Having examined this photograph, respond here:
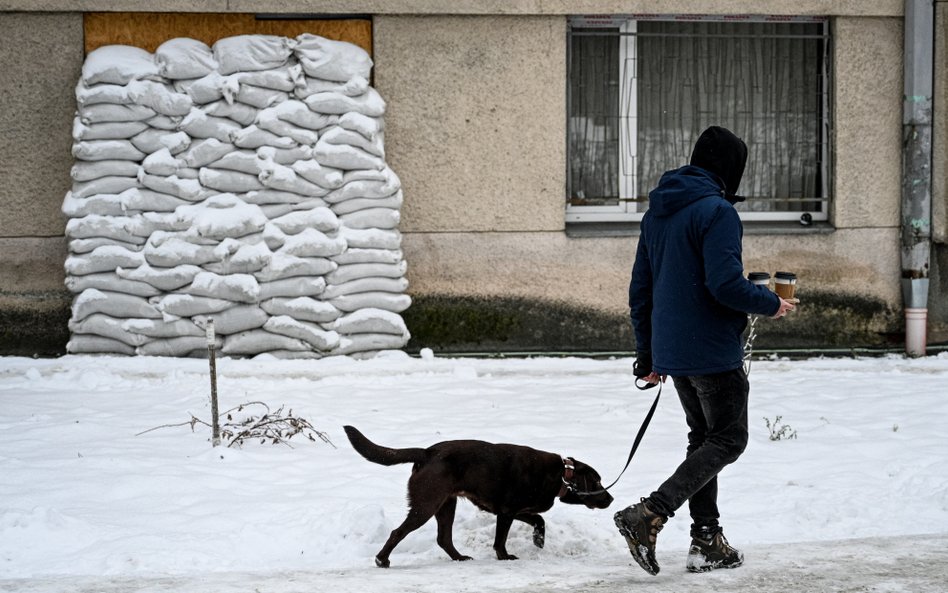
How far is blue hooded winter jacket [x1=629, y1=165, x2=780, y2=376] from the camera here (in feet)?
12.8

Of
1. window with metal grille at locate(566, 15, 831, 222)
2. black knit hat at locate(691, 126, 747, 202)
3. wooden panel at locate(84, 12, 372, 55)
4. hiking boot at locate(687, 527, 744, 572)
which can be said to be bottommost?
hiking boot at locate(687, 527, 744, 572)

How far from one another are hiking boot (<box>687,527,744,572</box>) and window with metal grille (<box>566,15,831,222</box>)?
5366 millimetres

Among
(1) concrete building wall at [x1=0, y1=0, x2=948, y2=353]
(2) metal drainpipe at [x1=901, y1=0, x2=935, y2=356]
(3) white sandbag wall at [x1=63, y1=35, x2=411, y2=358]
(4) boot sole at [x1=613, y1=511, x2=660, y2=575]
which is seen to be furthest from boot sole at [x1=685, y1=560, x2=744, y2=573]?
(2) metal drainpipe at [x1=901, y1=0, x2=935, y2=356]

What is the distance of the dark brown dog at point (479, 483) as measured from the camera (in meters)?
4.18

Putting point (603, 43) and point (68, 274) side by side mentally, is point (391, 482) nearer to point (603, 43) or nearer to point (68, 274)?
point (68, 274)

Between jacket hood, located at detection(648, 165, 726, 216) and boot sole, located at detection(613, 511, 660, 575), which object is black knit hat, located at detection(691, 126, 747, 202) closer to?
jacket hood, located at detection(648, 165, 726, 216)

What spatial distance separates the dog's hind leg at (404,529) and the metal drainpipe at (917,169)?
6154mm

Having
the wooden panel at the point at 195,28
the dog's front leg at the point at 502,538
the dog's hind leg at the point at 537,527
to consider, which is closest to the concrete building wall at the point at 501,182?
the wooden panel at the point at 195,28

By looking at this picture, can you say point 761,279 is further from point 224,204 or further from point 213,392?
point 224,204

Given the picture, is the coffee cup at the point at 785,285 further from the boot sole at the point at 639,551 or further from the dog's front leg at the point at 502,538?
the dog's front leg at the point at 502,538

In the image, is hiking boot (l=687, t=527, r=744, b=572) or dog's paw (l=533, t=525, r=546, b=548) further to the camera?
dog's paw (l=533, t=525, r=546, b=548)

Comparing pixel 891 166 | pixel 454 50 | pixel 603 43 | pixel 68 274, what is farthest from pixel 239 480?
pixel 891 166

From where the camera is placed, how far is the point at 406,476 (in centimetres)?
562

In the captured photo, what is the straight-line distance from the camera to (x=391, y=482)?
5.45 metres
